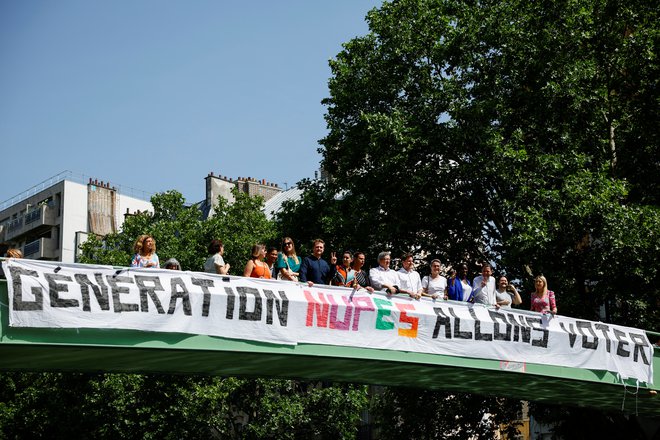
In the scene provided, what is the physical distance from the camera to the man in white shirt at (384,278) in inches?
673

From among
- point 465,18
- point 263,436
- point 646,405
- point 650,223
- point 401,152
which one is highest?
point 465,18

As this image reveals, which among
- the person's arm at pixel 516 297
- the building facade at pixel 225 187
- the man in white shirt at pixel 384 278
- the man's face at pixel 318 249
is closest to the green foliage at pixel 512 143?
the person's arm at pixel 516 297

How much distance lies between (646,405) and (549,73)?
31.3ft

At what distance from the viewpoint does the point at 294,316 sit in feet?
52.4

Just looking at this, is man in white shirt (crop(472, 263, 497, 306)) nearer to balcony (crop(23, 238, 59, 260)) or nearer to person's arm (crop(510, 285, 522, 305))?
person's arm (crop(510, 285, 522, 305))

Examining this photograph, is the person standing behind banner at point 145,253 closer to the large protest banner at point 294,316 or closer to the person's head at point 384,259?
the large protest banner at point 294,316

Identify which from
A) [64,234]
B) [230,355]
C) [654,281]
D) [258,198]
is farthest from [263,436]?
[64,234]

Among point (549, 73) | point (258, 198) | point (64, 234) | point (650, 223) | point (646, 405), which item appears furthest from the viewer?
point (64, 234)

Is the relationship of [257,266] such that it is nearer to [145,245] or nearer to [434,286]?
[145,245]

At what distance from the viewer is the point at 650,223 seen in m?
25.2

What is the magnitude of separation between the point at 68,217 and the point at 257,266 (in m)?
61.5

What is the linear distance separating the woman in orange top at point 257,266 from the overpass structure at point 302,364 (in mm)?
1157

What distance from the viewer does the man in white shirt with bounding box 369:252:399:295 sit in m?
17.1

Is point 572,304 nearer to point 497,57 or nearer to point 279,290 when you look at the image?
point 497,57
